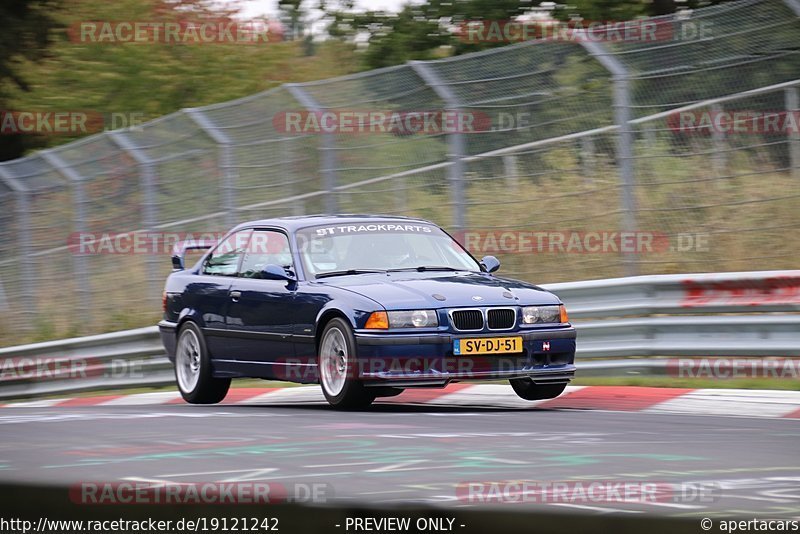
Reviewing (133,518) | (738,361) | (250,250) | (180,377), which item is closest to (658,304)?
(738,361)

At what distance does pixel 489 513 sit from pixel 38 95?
30394 mm

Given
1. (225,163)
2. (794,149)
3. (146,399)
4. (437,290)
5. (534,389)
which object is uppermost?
(225,163)

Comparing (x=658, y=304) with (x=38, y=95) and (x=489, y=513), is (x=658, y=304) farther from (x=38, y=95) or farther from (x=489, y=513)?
(x=38, y=95)

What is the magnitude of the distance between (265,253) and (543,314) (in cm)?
246

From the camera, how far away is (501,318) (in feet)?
30.2
